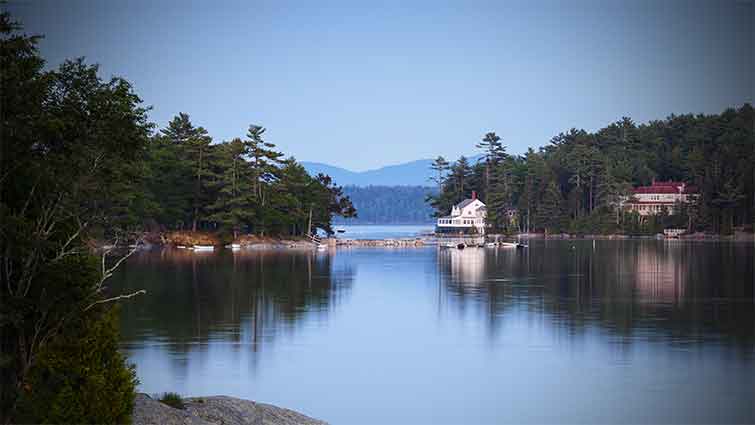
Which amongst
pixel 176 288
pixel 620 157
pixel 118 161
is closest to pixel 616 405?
pixel 118 161

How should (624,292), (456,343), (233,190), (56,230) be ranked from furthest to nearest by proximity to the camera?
(233,190) → (624,292) → (456,343) → (56,230)

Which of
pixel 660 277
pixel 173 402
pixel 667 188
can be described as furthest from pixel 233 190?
pixel 173 402

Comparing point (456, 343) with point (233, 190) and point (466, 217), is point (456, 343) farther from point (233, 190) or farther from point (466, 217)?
point (466, 217)

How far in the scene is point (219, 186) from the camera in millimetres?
80438

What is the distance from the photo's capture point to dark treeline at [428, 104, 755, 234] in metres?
104

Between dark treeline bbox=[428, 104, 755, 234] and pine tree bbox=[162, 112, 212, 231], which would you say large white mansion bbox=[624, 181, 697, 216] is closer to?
dark treeline bbox=[428, 104, 755, 234]

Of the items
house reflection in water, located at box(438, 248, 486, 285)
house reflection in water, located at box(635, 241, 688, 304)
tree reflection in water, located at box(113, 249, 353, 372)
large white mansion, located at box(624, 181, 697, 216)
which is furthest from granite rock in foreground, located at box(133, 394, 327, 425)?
large white mansion, located at box(624, 181, 697, 216)

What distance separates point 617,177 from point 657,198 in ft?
24.8

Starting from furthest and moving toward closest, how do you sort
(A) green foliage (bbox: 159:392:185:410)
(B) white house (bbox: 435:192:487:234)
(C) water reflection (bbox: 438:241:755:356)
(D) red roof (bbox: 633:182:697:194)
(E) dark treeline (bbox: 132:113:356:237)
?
(B) white house (bbox: 435:192:487:234) < (D) red roof (bbox: 633:182:697:194) < (E) dark treeline (bbox: 132:113:356:237) < (C) water reflection (bbox: 438:241:755:356) < (A) green foliage (bbox: 159:392:185:410)

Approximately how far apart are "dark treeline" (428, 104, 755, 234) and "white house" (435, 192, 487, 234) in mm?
1624

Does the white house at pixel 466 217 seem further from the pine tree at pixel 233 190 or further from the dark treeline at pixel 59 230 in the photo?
the dark treeline at pixel 59 230

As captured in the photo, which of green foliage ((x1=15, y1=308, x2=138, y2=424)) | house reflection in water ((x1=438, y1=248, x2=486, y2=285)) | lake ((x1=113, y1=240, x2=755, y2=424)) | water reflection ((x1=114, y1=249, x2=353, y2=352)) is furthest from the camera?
house reflection in water ((x1=438, y1=248, x2=486, y2=285))

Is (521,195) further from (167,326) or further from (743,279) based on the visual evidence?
(167,326)

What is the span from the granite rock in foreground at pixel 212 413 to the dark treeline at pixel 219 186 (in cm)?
5946
